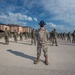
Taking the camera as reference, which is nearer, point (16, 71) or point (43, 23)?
point (16, 71)

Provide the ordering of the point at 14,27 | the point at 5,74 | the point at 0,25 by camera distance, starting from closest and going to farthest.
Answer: the point at 5,74 → the point at 0,25 → the point at 14,27

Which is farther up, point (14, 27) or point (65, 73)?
point (14, 27)

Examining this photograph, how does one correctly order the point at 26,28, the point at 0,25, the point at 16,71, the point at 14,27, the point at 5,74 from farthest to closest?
the point at 26,28 → the point at 14,27 → the point at 0,25 → the point at 16,71 → the point at 5,74

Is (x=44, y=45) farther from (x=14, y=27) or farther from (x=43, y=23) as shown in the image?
(x=14, y=27)

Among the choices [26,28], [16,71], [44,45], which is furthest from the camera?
[26,28]

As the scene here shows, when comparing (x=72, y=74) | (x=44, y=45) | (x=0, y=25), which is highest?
(x=0, y=25)

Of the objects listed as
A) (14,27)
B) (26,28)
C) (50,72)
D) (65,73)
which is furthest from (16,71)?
(26,28)

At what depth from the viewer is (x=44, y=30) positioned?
7.93m

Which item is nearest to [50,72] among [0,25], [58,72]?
[58,72]

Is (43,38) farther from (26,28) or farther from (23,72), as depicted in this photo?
(26,28)

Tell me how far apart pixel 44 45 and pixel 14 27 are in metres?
106

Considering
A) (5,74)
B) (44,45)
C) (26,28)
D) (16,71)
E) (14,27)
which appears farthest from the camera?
(26,28)

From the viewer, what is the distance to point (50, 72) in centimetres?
604

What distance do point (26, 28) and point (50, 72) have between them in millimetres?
119049
